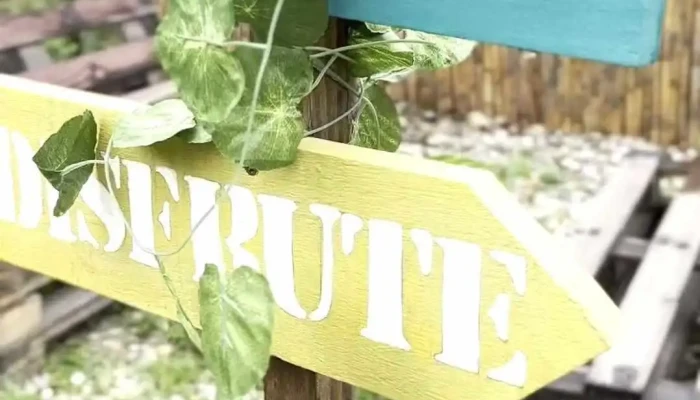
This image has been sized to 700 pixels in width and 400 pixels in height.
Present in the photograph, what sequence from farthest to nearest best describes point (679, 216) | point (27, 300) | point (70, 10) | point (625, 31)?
point (70, 10) → point (679, 216) → point (27, 300) → point (625, 31)

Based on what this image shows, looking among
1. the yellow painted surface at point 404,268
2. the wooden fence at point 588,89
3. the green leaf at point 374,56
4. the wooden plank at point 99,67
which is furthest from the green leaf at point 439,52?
the wooden fence at point 588,89

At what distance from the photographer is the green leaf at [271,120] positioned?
481 mm

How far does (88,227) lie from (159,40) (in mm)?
206

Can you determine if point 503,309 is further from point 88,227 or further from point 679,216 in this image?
point 679,216

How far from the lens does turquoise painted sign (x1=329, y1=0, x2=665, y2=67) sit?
0.39m

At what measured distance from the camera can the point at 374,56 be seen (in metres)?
0.58

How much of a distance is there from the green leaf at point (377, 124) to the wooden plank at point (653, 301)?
2.22ft

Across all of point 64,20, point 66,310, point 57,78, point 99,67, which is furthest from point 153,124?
point 64,20

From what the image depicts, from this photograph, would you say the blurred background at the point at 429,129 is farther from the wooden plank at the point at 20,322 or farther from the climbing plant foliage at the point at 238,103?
the climbing plant foliage at the point at 238,103

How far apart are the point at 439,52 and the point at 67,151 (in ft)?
0.88

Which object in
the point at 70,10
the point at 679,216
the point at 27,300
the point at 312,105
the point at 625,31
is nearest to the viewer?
the point at 625,31

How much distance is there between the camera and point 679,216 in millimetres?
1889

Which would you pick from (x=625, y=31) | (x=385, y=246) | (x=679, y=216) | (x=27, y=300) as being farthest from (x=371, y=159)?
(x=679, y=216)

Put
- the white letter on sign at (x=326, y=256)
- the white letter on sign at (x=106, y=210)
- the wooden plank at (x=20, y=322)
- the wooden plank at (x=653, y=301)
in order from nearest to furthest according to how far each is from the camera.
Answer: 1. the white letter on sign at (x=326, y=256)
2. the white letter on sign at (x=106, y=210)
3. the wooden plank at (x=653, y=301)
4. the wooden plank at (x=20, y=322)
